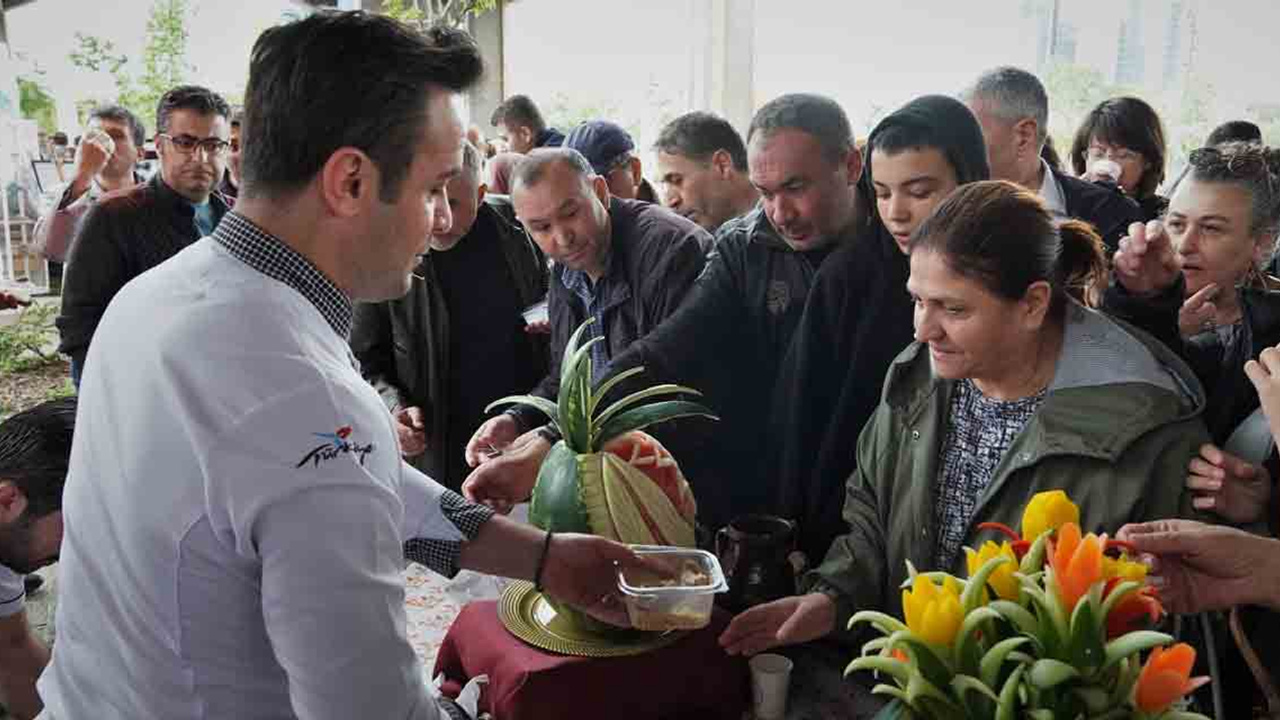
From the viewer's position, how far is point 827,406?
7.30 feet

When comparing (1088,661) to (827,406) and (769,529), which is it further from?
(827,406)

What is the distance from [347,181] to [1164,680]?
1.03 metres

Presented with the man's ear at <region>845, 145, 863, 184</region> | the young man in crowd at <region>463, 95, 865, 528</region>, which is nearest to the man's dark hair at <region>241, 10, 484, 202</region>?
the young man in crowd at <region>463, 95, 865, 528</region>

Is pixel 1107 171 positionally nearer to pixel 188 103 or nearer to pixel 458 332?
pixel 458 332

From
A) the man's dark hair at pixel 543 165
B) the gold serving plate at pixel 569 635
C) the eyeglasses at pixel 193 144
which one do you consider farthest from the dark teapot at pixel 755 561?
the eyeglasses at pixel 193 144

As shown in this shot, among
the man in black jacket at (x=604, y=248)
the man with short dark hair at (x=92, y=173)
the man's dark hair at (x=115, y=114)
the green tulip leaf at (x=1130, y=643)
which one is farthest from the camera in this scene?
the man's dark hair at (x=115, y=114)

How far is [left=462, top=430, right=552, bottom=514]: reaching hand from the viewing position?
74.2 inches

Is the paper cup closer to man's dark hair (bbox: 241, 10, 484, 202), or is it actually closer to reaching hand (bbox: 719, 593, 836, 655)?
reaching hand (bbox: 719, 593, 836, 655)

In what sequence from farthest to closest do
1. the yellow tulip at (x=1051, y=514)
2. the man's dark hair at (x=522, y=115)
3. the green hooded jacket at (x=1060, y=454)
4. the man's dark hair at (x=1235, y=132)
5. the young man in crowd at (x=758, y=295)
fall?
1. the man's dark hair at (x=522, y=115)
2. the man's dark hair at (x=1235, y=132)
3. the young man in crowd at (x=758, y=295)
4. the green hooded jacket at (x=1060, y=454)
5. the yellow tulip at (x=1051, y=514)

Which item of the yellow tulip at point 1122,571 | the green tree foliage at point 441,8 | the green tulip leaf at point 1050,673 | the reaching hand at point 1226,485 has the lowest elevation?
the reaching hand at point 1226,485

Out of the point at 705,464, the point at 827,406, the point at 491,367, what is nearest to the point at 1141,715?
the point at 827,406

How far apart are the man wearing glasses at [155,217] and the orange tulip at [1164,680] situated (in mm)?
3353

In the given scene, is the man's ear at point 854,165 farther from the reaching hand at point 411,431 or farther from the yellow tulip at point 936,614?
the yellow tulip at point 936,614

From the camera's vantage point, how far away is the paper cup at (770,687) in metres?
1.48
